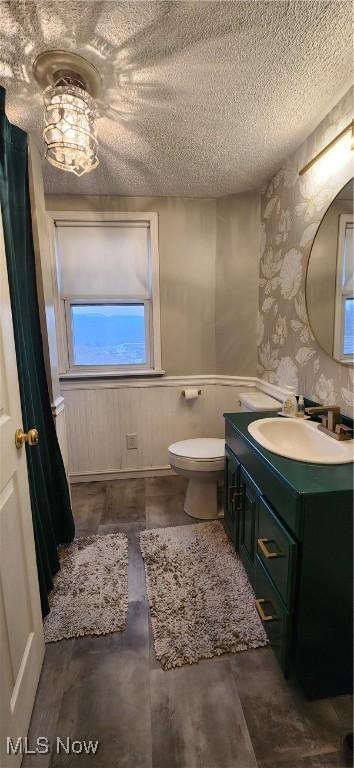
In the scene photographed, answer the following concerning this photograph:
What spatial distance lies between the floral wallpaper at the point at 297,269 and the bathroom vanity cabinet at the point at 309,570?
0.55 meters

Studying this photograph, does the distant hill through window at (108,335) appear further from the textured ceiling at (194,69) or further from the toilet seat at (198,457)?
the textured ceiling at (194,69)

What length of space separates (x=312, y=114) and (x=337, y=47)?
345mm

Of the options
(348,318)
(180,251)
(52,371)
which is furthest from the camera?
(180,251)

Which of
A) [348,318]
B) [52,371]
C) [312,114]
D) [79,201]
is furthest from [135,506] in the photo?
[312,114]

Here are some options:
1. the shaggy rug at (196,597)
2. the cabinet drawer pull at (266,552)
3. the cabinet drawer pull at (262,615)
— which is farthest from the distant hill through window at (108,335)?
the cabinet drawer pull at (262,615)

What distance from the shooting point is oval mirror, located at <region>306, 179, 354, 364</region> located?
138cm

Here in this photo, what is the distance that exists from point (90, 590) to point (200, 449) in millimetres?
973

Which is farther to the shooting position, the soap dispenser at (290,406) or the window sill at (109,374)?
the window sill at (109,374)

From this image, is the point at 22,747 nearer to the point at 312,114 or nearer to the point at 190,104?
the point at 190,104

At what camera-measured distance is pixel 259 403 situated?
203 cm

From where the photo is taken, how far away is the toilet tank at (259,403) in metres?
1.96

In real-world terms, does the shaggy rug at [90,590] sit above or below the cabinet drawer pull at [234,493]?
below

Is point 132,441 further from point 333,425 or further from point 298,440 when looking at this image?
point 333,425

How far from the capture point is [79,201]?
2354 millimetres
